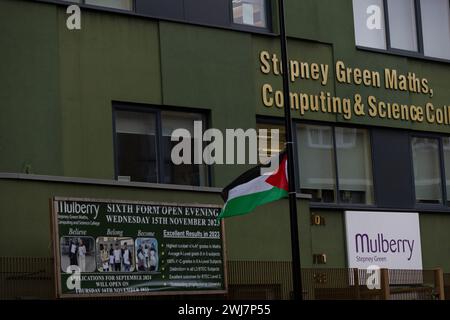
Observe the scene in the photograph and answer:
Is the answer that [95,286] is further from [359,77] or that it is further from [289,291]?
[359,77]

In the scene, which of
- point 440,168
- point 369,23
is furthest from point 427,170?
point 369,23

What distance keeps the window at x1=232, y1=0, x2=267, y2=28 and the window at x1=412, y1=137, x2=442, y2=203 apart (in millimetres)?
4922

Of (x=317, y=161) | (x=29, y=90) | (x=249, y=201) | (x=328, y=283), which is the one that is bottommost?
(x=328, y=283)

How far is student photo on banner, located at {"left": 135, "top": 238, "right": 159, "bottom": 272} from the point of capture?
1819 centimetres

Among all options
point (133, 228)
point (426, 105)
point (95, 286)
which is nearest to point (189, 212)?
point (133, 228)

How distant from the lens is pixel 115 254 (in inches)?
704

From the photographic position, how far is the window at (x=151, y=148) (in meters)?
21.2

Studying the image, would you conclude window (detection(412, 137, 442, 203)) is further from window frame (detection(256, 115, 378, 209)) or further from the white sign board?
window frame (detection(256, 115, 378, 209))

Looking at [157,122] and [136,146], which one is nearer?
[136,146]

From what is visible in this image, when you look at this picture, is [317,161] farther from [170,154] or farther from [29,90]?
[29,90]

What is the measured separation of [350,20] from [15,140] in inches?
349

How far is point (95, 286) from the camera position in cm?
1747

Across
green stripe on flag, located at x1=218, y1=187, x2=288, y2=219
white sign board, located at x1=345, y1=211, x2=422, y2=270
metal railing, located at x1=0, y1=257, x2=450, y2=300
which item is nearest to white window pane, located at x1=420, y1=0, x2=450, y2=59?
white sign board, located at x1=345, y1=211, x2=422, y2=270

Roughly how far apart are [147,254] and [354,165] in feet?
26.1
